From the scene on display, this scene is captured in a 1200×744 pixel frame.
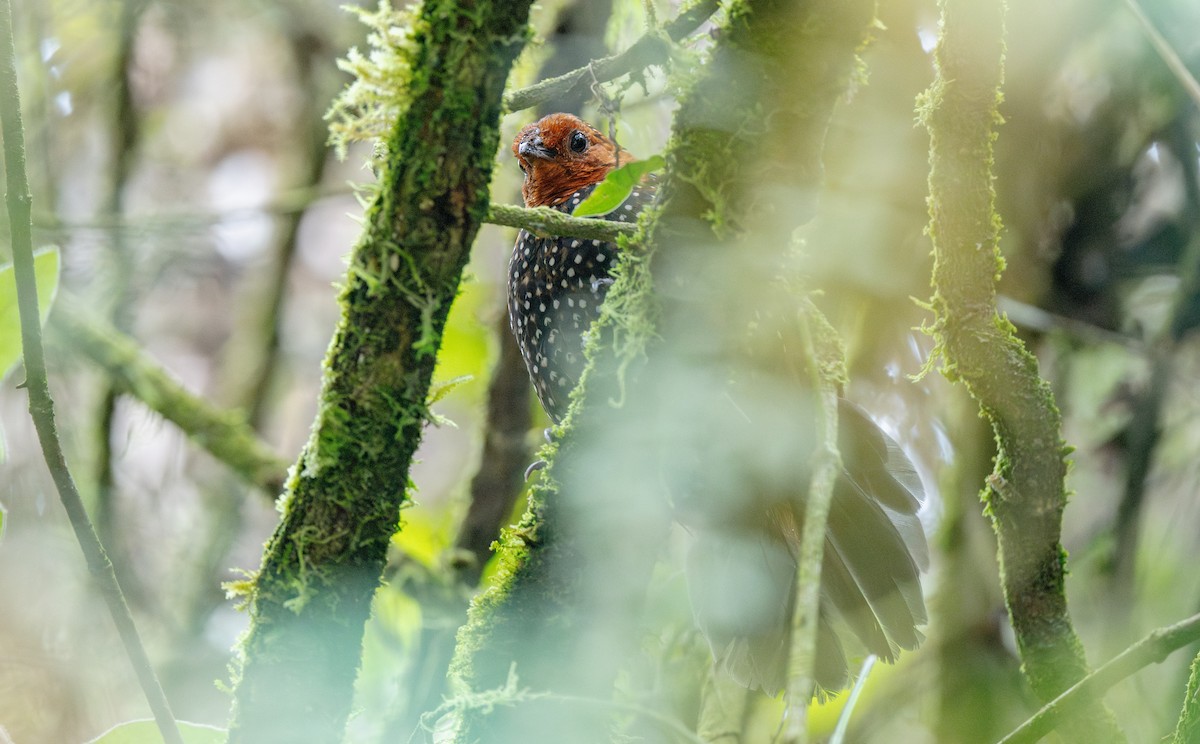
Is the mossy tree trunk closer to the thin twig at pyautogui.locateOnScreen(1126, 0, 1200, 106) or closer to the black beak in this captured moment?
the thin twig at pyautogui.locateOnScreen(1126, 0, 1200, 106)

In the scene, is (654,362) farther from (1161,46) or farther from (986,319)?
(1161,46)

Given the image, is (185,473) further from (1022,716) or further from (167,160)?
(1022,716)

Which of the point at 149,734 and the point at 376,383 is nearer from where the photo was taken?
the point at 376,383

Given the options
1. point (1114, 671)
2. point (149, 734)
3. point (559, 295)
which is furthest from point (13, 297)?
point (1114, 671)

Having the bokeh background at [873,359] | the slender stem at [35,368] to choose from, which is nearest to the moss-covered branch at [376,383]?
the slender stem at [35,368]

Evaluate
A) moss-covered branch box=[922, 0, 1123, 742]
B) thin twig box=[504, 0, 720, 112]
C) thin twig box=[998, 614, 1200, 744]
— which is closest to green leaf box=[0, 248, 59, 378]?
thin twig box=[504, 0, 720, 112]

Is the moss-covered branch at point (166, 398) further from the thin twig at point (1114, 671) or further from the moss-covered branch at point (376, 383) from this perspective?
the thin twig at point (1114, 671)

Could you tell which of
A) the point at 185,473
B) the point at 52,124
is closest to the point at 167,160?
the point at 52,124
